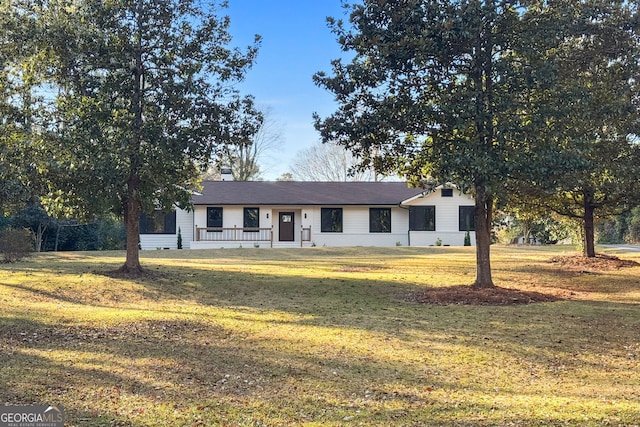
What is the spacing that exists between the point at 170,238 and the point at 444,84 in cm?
2377

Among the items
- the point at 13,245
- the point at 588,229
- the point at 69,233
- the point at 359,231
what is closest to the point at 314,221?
the point at 359,231

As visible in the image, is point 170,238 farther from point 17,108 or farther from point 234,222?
point 17,108

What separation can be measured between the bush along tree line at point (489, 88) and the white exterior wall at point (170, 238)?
838 inches

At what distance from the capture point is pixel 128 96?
1376 centimetres

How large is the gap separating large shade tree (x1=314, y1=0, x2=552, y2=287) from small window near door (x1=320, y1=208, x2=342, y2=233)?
19.8m

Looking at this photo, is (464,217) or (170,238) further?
(464,217)

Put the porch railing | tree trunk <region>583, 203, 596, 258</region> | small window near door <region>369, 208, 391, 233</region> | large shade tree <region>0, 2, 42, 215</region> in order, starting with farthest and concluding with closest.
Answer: small window near door <region>369, 208, 391, 233</region>, the porch railing, tree trunk <region>583, 203, 596, 258</region>, large shade tree <region>0, 2, 42, 215</region>

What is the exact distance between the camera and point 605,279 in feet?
53.9

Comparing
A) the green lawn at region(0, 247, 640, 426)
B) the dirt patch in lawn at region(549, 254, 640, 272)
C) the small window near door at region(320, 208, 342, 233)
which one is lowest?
the green lawn at region(0, 247, 640, 426)

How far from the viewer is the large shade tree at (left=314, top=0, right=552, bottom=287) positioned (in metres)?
11.6

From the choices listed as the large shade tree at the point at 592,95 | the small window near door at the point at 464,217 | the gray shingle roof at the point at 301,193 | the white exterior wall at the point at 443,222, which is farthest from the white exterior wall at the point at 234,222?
the large shade tree at the point at 592,95

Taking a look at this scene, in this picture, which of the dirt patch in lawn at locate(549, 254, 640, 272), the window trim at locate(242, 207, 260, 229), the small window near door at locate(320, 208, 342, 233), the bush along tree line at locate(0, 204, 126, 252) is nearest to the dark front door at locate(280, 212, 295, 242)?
the window trim at locate(242, 207, 260, 229)

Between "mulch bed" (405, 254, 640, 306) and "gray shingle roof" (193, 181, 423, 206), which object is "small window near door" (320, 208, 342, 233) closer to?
"gray shingle roof" (193, 181, 423, 206)

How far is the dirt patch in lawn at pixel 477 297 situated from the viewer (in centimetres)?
1255
